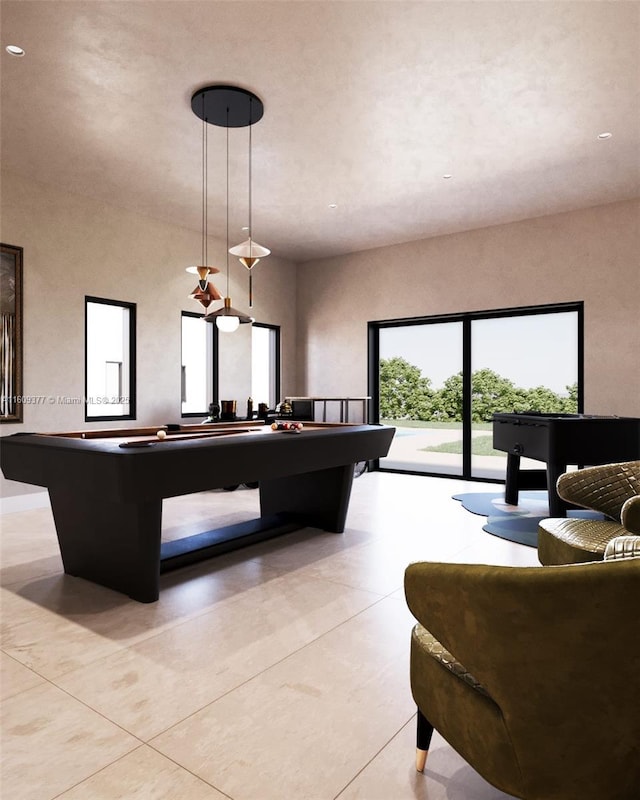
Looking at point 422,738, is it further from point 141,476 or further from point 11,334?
point 11,334

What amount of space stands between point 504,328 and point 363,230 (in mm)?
2145

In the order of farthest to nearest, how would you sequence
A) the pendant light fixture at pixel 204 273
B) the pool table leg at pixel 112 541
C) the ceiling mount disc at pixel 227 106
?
the pendant light fixture at pixel 204 273, the ceiling mount disc at pixel 227 106, the pool table leg at pixel 112 541

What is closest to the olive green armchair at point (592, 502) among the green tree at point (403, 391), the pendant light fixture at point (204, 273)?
the pendant light fixture at point (204, 273)

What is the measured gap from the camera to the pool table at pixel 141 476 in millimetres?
2389

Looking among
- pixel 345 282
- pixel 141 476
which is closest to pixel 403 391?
pixel 345 282

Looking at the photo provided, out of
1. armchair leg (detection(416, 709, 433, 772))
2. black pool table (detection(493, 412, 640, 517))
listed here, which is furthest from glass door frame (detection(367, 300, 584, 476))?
armchair leg (detection(416, 709, 433, 772))

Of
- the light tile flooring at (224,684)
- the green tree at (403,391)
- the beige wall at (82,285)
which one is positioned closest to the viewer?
the light tile flooring at (224,684)

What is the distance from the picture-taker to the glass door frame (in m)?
5.96

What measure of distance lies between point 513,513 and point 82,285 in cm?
480

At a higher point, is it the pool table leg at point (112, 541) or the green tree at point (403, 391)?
the green tree at point (403, 391)

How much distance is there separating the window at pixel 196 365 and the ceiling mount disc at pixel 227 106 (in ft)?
9.78

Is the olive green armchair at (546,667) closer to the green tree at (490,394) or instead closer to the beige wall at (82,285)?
the beige wall at (82,285)

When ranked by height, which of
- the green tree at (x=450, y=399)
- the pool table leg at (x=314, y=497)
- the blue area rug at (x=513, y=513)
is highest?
the green tree at (x=450, y=399)

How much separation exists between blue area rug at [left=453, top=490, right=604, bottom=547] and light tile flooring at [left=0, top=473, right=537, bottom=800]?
1.61 feet
